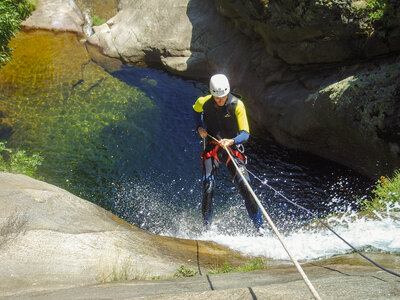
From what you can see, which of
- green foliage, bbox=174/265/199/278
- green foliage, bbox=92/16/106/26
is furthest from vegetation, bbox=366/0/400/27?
green foliage, bbox=92/16/106/26

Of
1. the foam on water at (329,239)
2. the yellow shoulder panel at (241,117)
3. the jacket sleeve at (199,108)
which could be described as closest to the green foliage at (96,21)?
the jacket sleeve at (199,108)

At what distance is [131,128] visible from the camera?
44.0 feet

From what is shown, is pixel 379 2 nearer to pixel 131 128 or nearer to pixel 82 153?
pixel 131 128

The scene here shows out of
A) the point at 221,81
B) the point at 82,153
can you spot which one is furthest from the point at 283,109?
the point at 82,153

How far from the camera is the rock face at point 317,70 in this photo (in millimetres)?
9625

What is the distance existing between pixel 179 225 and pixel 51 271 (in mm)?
4391

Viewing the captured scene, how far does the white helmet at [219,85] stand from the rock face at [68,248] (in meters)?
3.12

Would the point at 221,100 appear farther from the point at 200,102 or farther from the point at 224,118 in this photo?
the point at 200,102

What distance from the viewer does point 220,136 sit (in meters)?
8.67

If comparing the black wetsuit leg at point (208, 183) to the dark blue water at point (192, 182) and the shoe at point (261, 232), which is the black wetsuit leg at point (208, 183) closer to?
the dark blue water at point (192, 182)

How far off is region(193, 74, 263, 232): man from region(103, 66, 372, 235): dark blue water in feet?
3.14

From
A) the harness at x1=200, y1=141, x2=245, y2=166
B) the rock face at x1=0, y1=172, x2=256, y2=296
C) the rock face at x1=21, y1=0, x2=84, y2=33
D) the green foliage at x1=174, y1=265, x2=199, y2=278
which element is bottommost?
the green foliage at x1=174, y1=265, x2=199, y2=278

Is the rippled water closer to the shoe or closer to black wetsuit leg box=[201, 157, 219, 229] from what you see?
the shoe

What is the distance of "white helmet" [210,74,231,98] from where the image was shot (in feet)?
25.3
